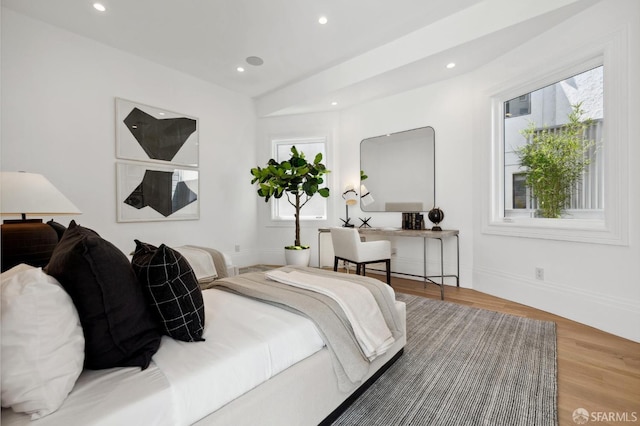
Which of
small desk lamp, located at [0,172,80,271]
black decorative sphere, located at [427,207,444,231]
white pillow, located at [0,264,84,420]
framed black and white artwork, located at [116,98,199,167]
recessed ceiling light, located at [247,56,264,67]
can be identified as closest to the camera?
white pillow, located at [0,264,84,420]

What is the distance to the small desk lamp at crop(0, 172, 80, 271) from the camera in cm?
188

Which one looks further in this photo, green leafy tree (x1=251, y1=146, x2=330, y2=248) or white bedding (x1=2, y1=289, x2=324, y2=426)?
green leafy tree (x1=251, y1=146, x2=330, y2=248)

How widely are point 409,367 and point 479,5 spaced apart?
324cm

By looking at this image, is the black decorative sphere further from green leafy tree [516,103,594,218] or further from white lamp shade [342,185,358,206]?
white lamp shade [342,185,358,206]

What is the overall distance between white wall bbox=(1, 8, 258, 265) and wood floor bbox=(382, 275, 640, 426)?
4272mm

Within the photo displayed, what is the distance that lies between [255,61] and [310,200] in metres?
2.34

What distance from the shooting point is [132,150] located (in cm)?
367

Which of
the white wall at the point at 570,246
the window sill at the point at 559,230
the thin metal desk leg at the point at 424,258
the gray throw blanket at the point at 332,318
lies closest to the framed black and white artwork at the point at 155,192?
the gray throw blanket at the point at 332,318

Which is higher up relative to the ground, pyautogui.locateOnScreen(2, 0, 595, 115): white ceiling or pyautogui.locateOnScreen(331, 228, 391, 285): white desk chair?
pyautogui.locateOnScreen(2, 0, 595, 115): white ceiling

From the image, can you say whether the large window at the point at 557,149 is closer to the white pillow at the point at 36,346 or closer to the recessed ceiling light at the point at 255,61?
the recessed ceiling light at the point at 255,61

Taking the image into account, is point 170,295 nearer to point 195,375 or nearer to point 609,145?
Result: point 195,375

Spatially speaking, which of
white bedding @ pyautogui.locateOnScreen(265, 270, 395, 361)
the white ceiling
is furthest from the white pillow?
the white ceiling

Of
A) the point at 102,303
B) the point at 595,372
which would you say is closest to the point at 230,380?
the point at 102,303

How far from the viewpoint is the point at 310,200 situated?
17.1 ft
